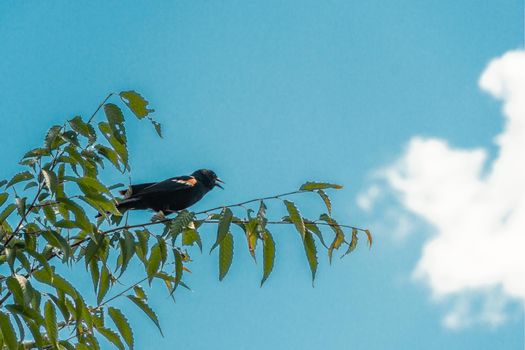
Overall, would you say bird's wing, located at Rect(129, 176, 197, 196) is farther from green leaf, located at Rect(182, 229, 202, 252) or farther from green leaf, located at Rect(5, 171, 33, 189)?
green leaf, located at Rect(5, 171, 33, 189)

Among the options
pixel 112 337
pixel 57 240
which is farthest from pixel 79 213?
pixel 112 337

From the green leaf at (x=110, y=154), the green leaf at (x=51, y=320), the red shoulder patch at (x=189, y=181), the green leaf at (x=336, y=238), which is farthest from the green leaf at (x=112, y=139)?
the red shoulder patch at (x=189, y=181)

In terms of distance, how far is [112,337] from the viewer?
2.88 m

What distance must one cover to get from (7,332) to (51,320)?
1.06ft

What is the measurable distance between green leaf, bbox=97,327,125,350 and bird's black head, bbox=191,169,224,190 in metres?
3.39

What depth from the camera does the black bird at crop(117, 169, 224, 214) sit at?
15.0ft

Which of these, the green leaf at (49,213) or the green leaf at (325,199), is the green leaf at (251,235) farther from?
the green leaf at (49,213)

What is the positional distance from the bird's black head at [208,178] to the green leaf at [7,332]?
3.94 metres

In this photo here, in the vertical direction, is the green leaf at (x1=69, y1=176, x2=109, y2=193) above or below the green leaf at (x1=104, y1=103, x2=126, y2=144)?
below

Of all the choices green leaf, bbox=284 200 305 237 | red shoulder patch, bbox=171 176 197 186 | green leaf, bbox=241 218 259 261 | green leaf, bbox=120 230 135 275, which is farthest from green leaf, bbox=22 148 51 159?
red shoulder patch, bbox=171 176 197 186

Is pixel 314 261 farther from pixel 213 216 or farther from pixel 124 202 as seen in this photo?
pixel 124 202

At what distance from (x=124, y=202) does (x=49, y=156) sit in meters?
1.33

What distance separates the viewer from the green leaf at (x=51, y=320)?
8.43 ft

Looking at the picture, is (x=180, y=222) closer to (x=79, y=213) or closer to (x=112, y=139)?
(x=79, y=213)
